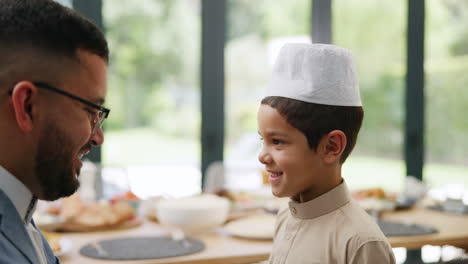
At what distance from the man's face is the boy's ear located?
60 centimetres

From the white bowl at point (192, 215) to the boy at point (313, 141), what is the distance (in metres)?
0.56

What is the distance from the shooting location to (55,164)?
3.49 feet

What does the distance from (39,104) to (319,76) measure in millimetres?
740

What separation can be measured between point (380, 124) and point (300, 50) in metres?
3.76

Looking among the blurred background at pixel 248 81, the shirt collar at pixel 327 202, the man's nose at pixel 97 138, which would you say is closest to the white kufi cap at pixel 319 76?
the shirt collar at pixel 327 202

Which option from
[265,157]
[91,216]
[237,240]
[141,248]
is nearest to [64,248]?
[141,248]

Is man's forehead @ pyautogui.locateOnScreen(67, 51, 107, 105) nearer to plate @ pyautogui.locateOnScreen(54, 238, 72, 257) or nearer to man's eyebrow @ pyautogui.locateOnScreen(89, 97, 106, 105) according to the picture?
man's eyebrow @ pyautogui.locateOnScreen(89, 97, 106, 105)

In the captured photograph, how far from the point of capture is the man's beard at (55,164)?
1.04 m

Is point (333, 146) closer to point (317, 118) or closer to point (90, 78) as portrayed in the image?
point (317, 118)

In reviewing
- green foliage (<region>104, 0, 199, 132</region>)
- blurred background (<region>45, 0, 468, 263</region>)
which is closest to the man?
blurred background (<region>45, 0, 468, 263</region>)

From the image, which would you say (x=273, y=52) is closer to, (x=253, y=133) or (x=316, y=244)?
(x=253, y=133)

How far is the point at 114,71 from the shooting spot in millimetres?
4430

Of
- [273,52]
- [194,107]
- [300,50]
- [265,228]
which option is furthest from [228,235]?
[273,52]

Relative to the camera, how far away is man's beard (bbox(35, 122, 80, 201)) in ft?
3.42
